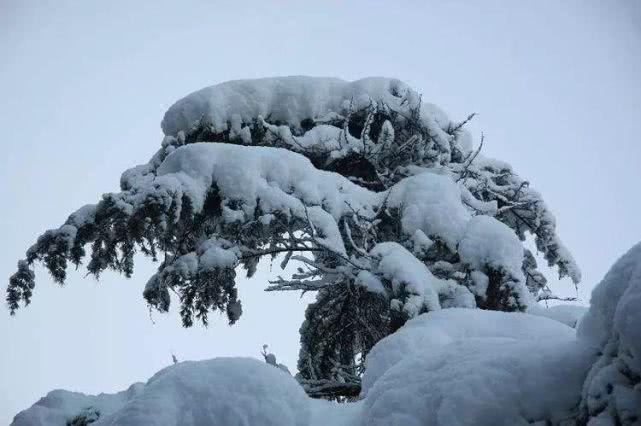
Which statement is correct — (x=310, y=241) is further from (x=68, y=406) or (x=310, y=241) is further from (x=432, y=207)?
(x=68, y=406)

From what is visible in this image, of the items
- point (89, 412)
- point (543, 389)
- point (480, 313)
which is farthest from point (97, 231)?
point (543, 389)

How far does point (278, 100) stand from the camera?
7.18m

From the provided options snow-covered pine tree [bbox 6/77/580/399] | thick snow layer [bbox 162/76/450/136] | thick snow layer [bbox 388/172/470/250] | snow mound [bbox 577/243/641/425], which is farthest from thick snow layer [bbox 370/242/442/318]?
thick snow layer [bbox 162/76/450/136]

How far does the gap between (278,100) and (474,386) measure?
19.9 feet

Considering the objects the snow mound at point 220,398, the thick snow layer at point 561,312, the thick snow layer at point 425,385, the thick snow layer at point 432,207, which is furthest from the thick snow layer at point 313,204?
the snow mound at point 220,398

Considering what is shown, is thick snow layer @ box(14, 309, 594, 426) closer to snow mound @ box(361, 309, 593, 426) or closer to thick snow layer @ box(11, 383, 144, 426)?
snow mound @ box(361, 309, 593, 426)

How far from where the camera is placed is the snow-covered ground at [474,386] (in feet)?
4.13

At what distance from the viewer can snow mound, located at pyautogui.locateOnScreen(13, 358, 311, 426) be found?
6.65ft

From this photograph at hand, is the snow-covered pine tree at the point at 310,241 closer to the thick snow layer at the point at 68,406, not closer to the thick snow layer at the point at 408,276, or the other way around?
the thick snow layer at the point at 408,276

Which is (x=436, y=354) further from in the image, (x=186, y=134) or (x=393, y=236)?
(x=186, y=134)

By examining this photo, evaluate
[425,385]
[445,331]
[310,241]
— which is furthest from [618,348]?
[310,241]

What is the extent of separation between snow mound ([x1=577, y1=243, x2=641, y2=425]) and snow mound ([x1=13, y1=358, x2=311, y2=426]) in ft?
3.68

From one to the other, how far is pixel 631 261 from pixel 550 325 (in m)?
1.70

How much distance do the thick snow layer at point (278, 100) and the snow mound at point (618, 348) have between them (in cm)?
564
